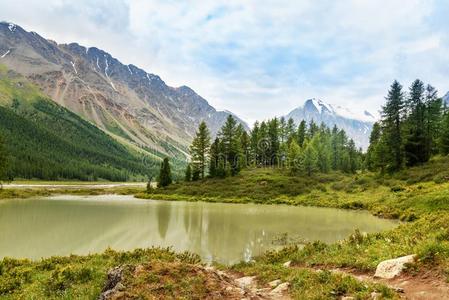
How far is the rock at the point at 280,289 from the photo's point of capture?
11.7 m

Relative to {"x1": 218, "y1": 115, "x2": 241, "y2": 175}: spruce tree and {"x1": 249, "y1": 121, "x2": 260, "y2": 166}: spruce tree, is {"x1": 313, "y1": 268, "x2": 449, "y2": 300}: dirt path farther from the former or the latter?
{"x1": 249, "y1": 121, "x2": 260, "y2": 166}: spruce tree

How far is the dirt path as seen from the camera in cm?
948

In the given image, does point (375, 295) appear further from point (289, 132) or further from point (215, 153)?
point (289, 132)

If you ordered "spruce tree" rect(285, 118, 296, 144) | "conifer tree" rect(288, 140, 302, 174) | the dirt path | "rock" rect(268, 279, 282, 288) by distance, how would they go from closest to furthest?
the dirt path
"rock" rect(268, 279, 282, 288)
"conifer tree" rect(288, 140, 302, 174)
"spruce tree" rect(285, 118, 296, 144)

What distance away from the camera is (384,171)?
67.3m

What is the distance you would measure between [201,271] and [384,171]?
6473 cm

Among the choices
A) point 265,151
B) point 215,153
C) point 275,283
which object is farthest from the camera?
point 265,151

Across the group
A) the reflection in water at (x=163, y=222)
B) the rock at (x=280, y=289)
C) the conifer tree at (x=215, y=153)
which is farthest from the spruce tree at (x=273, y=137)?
the rock at (x=280, y=289)

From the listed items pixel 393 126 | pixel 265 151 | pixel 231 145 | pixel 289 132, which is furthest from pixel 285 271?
pixel 289 132

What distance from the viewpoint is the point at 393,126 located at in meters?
69.6

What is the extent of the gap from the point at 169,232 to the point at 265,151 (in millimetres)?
77763

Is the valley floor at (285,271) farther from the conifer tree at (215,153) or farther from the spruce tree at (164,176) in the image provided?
the conifer tree at (215,153)

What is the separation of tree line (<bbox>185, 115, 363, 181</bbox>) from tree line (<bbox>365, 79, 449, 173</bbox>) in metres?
17.7

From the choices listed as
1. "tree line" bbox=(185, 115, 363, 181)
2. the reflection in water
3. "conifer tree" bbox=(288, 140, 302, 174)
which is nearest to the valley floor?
the reflection in water
